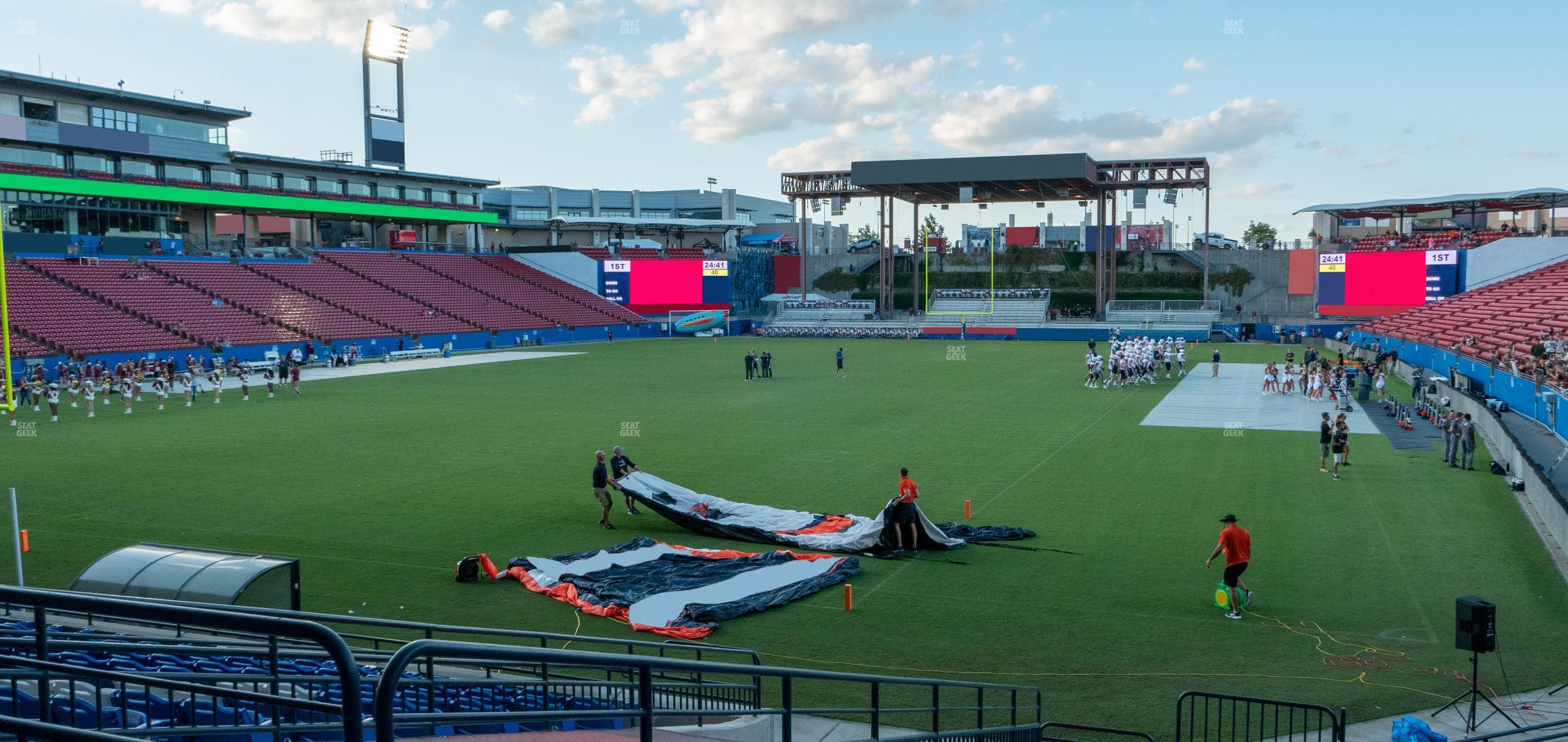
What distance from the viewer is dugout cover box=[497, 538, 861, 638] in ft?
43.2

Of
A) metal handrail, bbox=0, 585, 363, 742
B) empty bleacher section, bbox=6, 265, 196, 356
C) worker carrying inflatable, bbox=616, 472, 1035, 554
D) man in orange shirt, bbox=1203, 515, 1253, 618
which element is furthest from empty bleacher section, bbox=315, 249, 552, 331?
metal handrail, bbox=0, 585, 363, 742

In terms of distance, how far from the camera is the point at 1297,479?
21.8 m

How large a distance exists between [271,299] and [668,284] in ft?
101

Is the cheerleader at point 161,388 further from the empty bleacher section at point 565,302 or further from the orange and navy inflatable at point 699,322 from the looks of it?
the orange and navy inflatable at point 699,322

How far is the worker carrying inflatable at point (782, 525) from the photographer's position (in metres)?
16.3

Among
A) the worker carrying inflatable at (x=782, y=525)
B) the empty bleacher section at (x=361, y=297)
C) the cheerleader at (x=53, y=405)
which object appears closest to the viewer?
the worker carrying inflatable at (x=782, y=525)

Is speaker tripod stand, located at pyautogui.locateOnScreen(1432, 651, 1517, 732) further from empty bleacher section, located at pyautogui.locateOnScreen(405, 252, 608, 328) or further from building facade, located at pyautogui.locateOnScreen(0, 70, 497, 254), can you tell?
empty bleacher section, located at pyautogui.locateOnScreen(405, 252, 608, 328)

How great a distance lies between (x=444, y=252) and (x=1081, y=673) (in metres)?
76.2

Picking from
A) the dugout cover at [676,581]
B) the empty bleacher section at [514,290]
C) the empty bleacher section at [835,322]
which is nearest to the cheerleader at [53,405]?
the dugout cover at [676,581]

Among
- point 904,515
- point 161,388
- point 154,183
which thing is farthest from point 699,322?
point 904,515

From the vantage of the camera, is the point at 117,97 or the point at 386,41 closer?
the point at 117,97

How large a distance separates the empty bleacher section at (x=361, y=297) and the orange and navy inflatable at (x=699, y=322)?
57.1 feet

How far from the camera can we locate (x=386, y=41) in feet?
257

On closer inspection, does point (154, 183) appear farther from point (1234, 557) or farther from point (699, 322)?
point (1234, 557)
